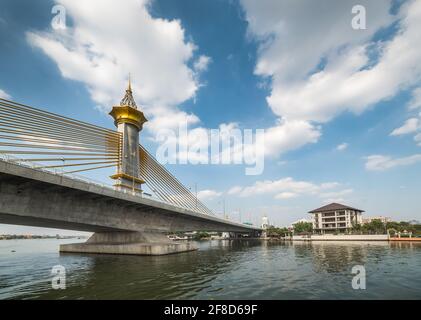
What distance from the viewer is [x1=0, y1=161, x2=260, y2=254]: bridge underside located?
20.3m

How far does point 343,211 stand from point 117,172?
3915 inches

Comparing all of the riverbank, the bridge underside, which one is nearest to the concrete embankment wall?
the riverbank

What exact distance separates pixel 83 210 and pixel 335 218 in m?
106

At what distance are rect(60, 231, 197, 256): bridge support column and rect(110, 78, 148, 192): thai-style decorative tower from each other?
24.1 feet

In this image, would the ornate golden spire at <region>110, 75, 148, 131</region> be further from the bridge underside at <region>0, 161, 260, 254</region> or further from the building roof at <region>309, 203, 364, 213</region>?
the building roof at <region>309, 203, 364, 213</region>

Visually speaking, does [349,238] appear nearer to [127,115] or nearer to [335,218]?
[335,218]

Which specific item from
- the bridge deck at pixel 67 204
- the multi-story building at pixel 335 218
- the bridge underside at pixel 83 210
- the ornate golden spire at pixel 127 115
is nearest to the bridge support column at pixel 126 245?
the bridge underside at pixel 83 210

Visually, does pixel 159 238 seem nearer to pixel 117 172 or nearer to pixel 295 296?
pixel 117 172

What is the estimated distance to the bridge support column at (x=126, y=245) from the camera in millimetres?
35312

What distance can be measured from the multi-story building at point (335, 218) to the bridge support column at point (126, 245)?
282 feet

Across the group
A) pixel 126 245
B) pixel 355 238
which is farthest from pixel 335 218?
pixel 126 245

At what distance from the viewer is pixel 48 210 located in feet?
77.2

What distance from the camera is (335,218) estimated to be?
357 feet

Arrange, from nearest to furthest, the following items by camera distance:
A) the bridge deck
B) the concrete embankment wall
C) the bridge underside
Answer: the bridge deck, the bridge underside, the concrete embankment wall
